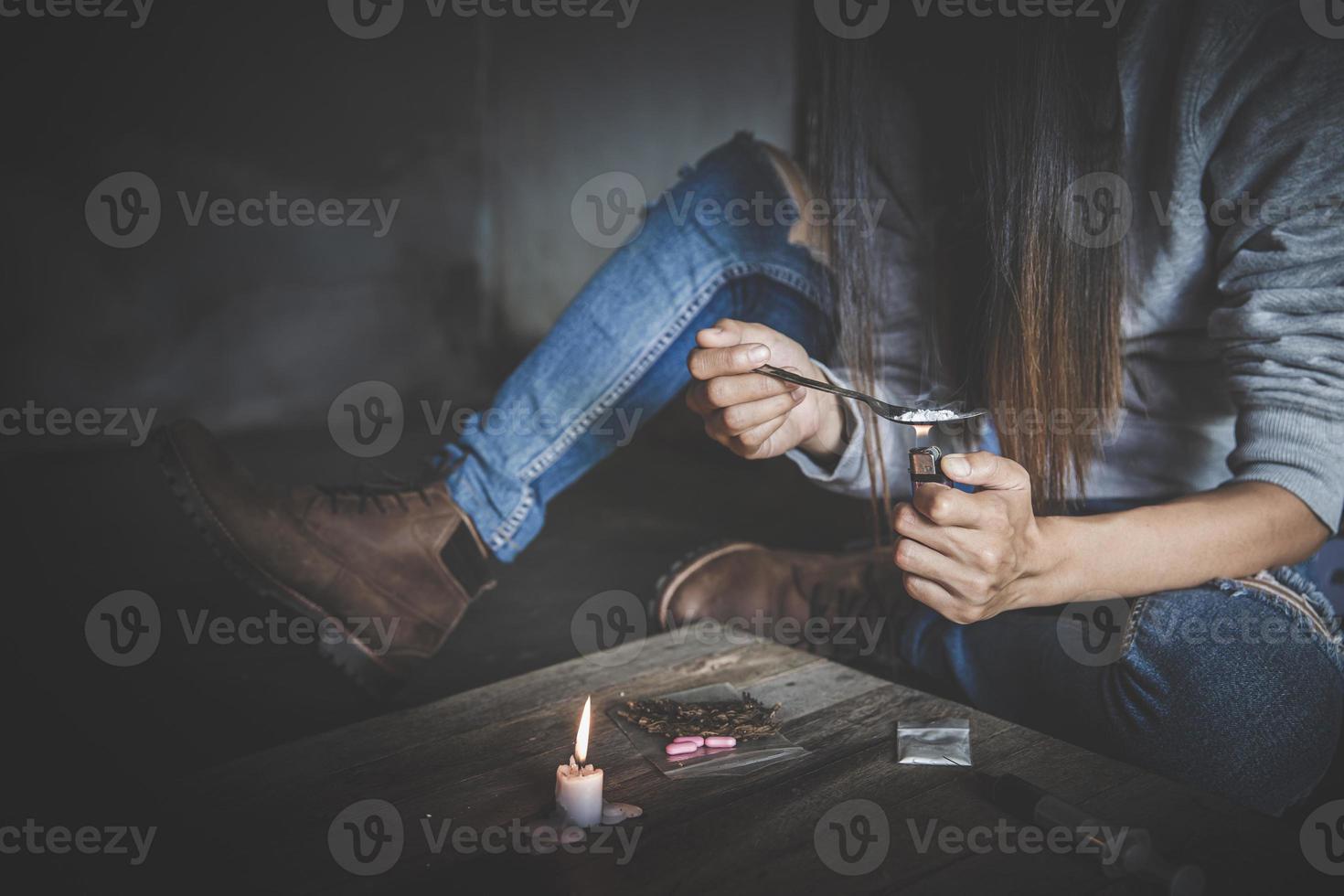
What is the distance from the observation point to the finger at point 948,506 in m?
0.78

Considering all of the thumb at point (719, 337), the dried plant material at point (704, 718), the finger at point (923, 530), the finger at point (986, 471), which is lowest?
the dried plant material at point (704, 718)

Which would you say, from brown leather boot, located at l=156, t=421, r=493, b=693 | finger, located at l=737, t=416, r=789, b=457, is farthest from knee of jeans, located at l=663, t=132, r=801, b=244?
brown leather boot, located at l=156, t=421, r=493, b=693

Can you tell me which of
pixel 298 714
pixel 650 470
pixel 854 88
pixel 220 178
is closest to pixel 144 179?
pixel 220 178

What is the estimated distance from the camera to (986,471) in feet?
2.59

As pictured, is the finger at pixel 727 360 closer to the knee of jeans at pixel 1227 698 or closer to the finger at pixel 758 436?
the finger at pixel 758 436

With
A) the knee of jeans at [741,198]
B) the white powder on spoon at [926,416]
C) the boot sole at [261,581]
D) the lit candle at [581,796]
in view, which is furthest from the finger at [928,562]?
the boot sole at [261,581]

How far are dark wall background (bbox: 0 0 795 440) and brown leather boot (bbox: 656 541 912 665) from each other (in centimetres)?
287

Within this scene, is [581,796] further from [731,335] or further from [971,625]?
[971,625]

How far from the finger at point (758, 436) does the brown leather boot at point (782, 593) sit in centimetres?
44

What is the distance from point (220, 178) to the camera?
4227mm

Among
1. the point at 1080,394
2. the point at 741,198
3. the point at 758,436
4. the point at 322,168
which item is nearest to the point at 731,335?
the point at 758,436

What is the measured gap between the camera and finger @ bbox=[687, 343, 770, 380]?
966 millimetres

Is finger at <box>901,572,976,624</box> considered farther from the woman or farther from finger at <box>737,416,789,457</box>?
finger at <box>737,416,789,457</box>

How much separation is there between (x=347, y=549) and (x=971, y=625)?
0.89 metres
